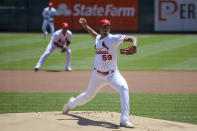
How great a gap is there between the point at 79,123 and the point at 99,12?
20.9 meters

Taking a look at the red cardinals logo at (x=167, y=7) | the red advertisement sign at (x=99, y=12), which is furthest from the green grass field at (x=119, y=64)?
the red cardinals logo at (x=167, y=7)

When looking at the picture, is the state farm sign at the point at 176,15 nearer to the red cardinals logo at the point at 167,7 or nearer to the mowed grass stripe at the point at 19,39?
the red cardinals logo at the point at 167,7

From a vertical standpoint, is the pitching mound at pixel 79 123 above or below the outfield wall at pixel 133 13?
below

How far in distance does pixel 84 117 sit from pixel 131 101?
2.38 meters

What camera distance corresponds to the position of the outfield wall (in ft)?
88.9

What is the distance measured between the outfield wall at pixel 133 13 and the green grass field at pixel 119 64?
2.02 meters

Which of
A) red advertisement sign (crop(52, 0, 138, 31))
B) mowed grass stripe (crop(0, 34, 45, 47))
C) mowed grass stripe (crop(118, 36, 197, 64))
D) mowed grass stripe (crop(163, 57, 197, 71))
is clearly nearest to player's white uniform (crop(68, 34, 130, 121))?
mowed grass stripe (crop(163, 57, 197, 71))

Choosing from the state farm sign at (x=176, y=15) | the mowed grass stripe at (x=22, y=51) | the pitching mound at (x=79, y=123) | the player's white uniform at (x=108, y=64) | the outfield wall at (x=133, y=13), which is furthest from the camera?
the outfield wall at (x=133, y=13)

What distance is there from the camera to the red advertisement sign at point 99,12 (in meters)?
27.4

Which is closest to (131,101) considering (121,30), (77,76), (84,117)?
(84,117)

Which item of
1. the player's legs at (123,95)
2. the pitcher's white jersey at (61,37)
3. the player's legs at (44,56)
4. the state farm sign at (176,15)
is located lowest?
the player's legs at (123,95)

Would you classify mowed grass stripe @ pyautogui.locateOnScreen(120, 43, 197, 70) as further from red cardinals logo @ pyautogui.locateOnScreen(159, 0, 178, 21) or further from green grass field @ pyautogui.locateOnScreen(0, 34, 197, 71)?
red cardinals logo @ pyautogui.locateOnScreen(159, 0, 178, 21)

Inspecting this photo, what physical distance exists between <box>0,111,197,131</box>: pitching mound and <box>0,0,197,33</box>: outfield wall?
65.5ft

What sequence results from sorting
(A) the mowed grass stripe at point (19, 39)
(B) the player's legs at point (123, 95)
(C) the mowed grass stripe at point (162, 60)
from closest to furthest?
(B) the player's legs at point (123, 95), (C) the mowed grass stripe at point (162, 60), (A) the mowed grass stripe at point (19, 39)
